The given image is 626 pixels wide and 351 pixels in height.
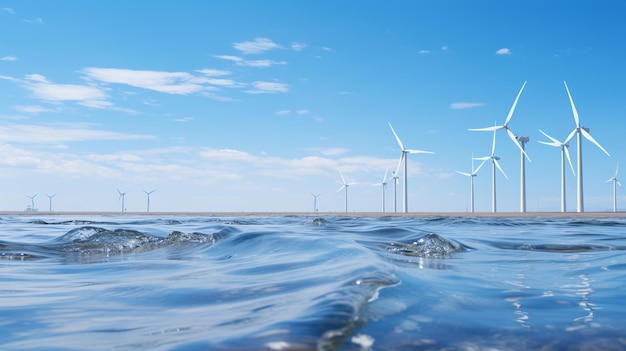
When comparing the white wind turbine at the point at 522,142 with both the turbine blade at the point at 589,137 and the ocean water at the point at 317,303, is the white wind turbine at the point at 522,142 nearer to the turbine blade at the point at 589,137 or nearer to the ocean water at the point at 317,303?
the turbine blade at the point at 589,137

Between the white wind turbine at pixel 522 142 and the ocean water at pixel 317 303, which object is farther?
the white wind turbine at pixel 522 142

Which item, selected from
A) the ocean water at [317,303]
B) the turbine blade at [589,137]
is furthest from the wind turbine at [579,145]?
the ocean water at [317,303]

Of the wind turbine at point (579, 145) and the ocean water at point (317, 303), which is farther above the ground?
the wind turbine at point (579, 145)

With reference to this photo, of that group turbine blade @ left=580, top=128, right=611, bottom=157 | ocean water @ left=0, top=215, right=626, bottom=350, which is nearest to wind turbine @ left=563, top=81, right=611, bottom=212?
turbine blade @ left=580, top=128, right=611, bottom=157

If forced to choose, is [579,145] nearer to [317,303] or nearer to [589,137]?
[589,137]

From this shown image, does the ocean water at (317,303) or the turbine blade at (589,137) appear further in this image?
the turbine blade at (589,137)

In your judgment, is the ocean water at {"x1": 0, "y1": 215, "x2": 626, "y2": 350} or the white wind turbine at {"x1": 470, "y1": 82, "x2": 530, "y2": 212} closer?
the ocean water at {"x1": 0, "y1": 215, "x2": 626, "y2": 350}

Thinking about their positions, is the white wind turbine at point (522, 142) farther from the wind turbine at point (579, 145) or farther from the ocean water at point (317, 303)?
the ocean water at point (317, 303)

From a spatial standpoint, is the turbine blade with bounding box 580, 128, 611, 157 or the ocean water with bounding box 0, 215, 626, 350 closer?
the ocean water with bounding box 0, 215, 626, 350

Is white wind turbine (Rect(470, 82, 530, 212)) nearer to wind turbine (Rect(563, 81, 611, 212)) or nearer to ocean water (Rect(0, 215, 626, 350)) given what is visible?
wind turbine (Rect(563, 81, 611, 212))

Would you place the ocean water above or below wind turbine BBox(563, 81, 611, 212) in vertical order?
below

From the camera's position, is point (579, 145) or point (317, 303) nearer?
point (317, 303)

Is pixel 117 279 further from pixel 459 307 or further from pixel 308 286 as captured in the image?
pixel 459 307

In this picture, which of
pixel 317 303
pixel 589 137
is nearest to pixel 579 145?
pixel 589 137
